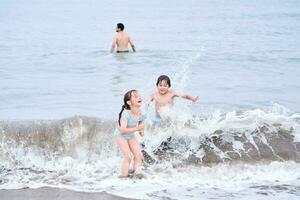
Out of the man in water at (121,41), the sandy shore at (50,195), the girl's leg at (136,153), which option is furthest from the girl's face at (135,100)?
the man in water at (121,41)

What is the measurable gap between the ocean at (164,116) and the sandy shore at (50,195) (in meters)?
0.27

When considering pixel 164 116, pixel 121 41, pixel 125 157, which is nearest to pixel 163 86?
pixel 164 116

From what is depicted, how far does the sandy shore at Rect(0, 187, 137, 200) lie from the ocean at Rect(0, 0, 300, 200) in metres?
0.27

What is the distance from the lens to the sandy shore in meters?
5.68

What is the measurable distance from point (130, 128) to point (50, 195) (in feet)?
4.42

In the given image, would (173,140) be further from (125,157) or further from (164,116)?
(125,157)

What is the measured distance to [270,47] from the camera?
18.1m

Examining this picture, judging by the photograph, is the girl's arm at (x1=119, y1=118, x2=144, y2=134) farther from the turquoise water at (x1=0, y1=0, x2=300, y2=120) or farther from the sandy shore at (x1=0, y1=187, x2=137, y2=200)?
the turquoise water at (x1=0, y1=0, x2=300, y2=120)

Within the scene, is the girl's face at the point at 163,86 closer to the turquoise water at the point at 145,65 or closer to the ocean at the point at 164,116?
the ocean at the point at 164,116

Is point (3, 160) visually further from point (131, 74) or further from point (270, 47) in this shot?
point (270, 47)

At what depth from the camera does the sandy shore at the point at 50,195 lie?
5.68 m

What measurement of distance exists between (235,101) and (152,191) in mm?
4692

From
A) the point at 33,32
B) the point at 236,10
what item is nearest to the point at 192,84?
the point at 33,32

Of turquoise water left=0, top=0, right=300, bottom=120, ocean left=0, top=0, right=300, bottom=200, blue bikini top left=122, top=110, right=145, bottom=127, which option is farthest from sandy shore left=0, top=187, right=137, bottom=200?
turquoise water left=0, top=0, right=300, bottom=120
